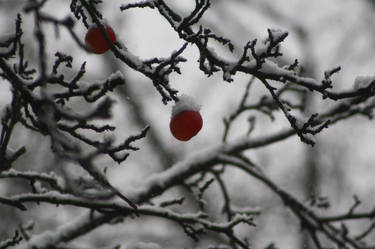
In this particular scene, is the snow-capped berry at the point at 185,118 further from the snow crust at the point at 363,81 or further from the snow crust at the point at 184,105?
the snow crust at the point at 363,81

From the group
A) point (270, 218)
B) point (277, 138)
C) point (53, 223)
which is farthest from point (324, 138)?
point (277, 138)

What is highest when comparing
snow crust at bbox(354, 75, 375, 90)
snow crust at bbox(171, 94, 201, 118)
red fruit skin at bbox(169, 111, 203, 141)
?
snow crust at bbox(354, 75, 375, 90)

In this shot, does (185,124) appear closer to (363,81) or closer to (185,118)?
(185,118)

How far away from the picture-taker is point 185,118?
1.76 meters

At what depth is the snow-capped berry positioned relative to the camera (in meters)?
1.76

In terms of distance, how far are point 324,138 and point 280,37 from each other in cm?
1192

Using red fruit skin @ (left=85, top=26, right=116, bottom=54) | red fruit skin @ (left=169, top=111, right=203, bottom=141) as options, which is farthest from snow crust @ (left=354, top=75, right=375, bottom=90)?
red fruit skin @ (left=85, top=26, right=116, bottom=54)

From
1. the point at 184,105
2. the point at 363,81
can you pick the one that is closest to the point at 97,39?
the point at 184,105

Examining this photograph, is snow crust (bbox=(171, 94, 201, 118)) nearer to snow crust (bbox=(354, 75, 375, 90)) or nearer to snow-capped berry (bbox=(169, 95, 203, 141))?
snow-capped berry (bbox=(169, 95, 203, 141))

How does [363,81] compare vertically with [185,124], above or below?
above

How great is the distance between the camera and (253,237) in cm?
1102

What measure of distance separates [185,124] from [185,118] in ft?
0.09

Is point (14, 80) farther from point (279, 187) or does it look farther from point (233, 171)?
point (233, 171)

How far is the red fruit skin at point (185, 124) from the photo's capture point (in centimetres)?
176
